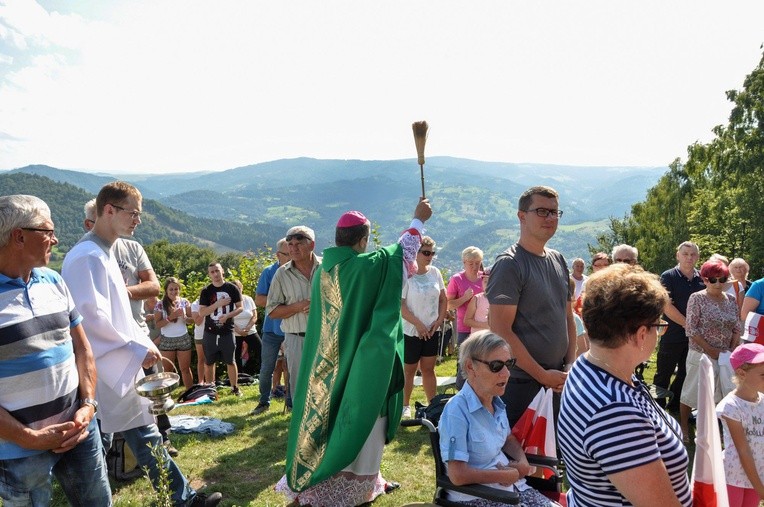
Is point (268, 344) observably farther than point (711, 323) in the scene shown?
Yes

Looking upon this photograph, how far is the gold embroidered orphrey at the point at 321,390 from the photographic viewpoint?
381cm

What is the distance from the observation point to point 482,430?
9.57ft

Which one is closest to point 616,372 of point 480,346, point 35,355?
point 480,346

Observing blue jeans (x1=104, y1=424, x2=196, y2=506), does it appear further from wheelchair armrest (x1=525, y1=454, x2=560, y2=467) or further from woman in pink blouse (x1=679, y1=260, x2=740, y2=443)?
woman in pink blouse (x1=679, y1=260, x2=740, y2=443)

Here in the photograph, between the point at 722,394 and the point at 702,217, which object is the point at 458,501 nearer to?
the point at 722,394

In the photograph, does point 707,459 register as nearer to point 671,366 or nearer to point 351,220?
point 351,220

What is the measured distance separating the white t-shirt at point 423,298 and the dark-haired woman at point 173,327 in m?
3.95

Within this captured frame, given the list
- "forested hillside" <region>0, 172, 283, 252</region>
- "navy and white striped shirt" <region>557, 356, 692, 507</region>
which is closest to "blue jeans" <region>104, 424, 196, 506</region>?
"navy and white striped shirt" <region>557, 356, 692, 507</region>

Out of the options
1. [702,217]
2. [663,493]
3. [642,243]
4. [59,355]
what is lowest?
[642,243]

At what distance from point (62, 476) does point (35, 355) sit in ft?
2.15

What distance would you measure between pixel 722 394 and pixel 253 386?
6.14 metres

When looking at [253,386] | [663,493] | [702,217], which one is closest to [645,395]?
[663,493]

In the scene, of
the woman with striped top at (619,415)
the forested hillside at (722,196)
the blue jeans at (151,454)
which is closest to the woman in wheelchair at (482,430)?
the woman with striped top at (619,415)

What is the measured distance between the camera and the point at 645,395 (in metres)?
1.83
